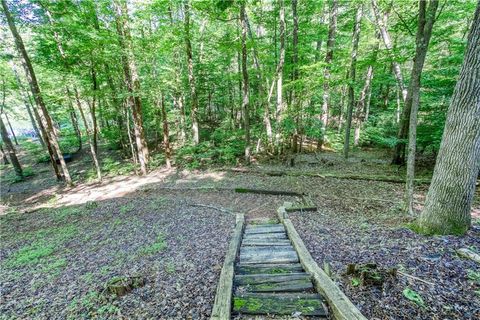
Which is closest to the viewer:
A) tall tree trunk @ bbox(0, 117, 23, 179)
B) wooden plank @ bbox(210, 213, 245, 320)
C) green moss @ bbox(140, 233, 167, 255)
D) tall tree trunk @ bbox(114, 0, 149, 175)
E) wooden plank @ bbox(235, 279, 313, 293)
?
wooden plank @ bbox(210, 213, 245, 320)

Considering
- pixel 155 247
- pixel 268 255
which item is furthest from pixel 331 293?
pixel 155 247

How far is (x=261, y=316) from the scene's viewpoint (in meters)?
2.56

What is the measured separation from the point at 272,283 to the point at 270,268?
433 mm

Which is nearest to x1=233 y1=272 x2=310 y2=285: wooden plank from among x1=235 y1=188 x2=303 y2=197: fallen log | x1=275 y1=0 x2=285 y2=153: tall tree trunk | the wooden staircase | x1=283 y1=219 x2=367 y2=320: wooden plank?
the wooden staircase

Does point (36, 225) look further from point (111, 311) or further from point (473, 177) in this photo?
point (473, 177)

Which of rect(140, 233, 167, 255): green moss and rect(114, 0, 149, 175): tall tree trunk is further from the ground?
rect(114, 0, 149, 175): tall tree trunk

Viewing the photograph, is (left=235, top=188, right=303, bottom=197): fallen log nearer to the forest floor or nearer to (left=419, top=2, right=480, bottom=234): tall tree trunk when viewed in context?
the forest floor

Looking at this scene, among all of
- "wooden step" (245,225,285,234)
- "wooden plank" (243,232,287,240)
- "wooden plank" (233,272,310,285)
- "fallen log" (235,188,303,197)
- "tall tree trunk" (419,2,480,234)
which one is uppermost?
"tall tree trunk" (419,2,480,234)

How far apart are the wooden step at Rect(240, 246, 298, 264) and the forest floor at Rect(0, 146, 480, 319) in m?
0.42

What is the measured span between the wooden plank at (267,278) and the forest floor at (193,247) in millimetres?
393

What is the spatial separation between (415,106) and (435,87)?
4351 millimetres

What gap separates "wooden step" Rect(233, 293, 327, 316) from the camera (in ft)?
8.45

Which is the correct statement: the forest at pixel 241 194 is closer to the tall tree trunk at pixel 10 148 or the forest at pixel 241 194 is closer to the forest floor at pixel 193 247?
the forest floor at pixel 193 247

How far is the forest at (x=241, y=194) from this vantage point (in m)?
3.11
